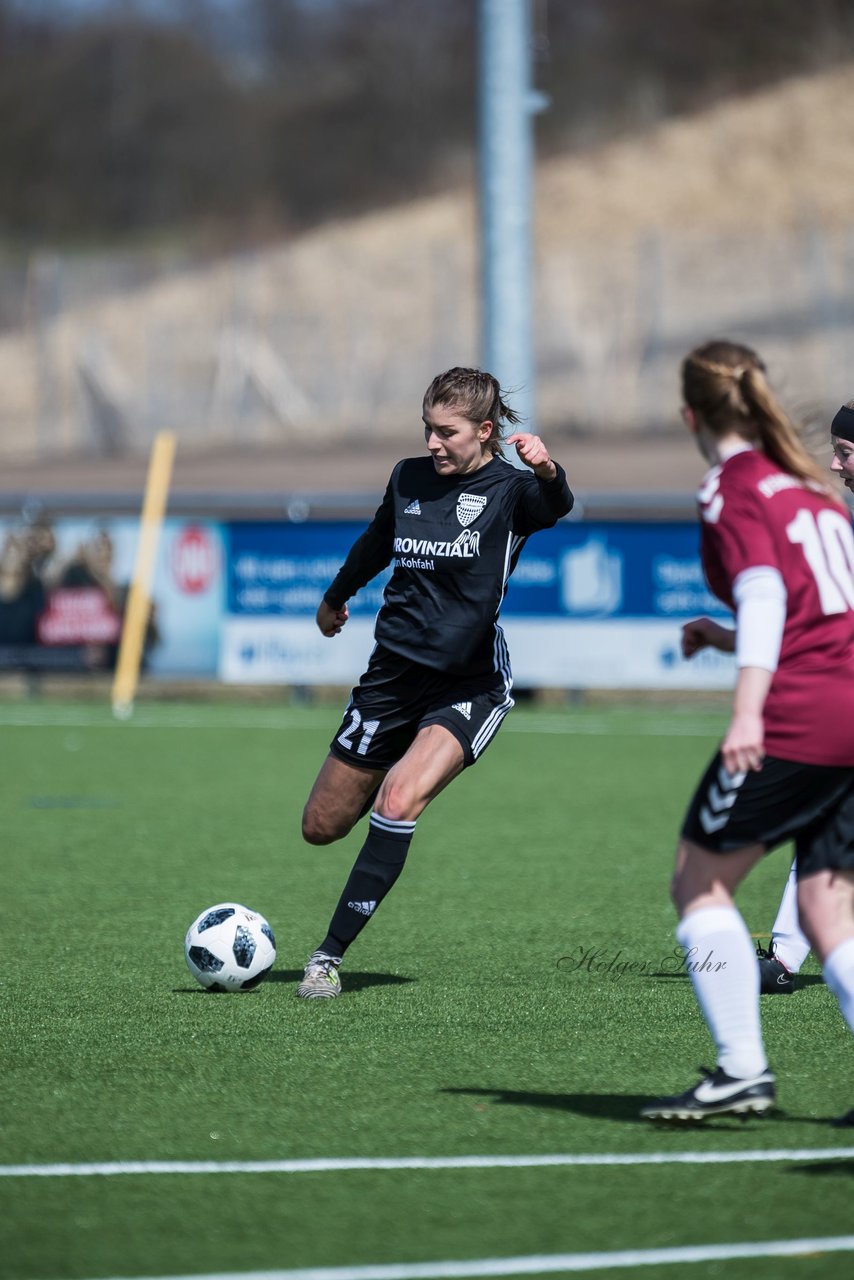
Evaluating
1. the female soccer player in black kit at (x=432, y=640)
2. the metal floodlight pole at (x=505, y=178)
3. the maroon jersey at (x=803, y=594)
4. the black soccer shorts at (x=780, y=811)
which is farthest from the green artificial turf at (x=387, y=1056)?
the metal floodlight pole at (x=505, y=178)

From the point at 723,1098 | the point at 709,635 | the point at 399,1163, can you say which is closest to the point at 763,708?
the point at 709,635

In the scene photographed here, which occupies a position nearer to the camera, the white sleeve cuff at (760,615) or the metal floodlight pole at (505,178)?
the white sleeve cuff at (760,615)

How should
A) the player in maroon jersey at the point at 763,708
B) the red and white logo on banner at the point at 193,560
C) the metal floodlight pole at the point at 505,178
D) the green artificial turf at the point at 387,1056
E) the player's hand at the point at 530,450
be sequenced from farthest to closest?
the red and white logo on banner at the point at 193,560
the metal floodlight pole at the point at 505,178
the player's hand at the point at 530,450
the player in maroon jersey at the point at 763,708
the green artificial turf at the point at 387,1056

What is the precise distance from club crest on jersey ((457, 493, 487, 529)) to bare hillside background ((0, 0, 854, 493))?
11919 mm

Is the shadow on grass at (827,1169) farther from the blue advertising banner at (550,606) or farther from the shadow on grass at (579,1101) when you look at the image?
the blue advertising banner at (550,606)

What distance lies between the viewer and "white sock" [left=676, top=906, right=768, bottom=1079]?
4.39 metres

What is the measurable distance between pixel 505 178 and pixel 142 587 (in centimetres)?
485

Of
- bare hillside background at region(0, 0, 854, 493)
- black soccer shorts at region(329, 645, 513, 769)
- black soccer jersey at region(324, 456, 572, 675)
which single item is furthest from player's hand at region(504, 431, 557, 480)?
bare hillside background at region(0, 0, 854, 493)

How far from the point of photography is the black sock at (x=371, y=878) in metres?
6.16

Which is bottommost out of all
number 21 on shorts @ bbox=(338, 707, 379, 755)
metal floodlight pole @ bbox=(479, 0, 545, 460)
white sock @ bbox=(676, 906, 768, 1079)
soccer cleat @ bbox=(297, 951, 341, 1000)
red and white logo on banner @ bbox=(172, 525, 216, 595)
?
soccer cleat @ bbox=(297, 951, 341, 1000)

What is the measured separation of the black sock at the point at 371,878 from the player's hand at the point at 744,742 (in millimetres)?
2131

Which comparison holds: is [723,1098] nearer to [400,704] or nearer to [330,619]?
[400,704]

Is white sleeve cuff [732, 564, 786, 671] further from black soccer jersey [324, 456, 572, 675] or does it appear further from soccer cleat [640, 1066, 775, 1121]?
black soccer jersey [324, 456, 572, 675]
